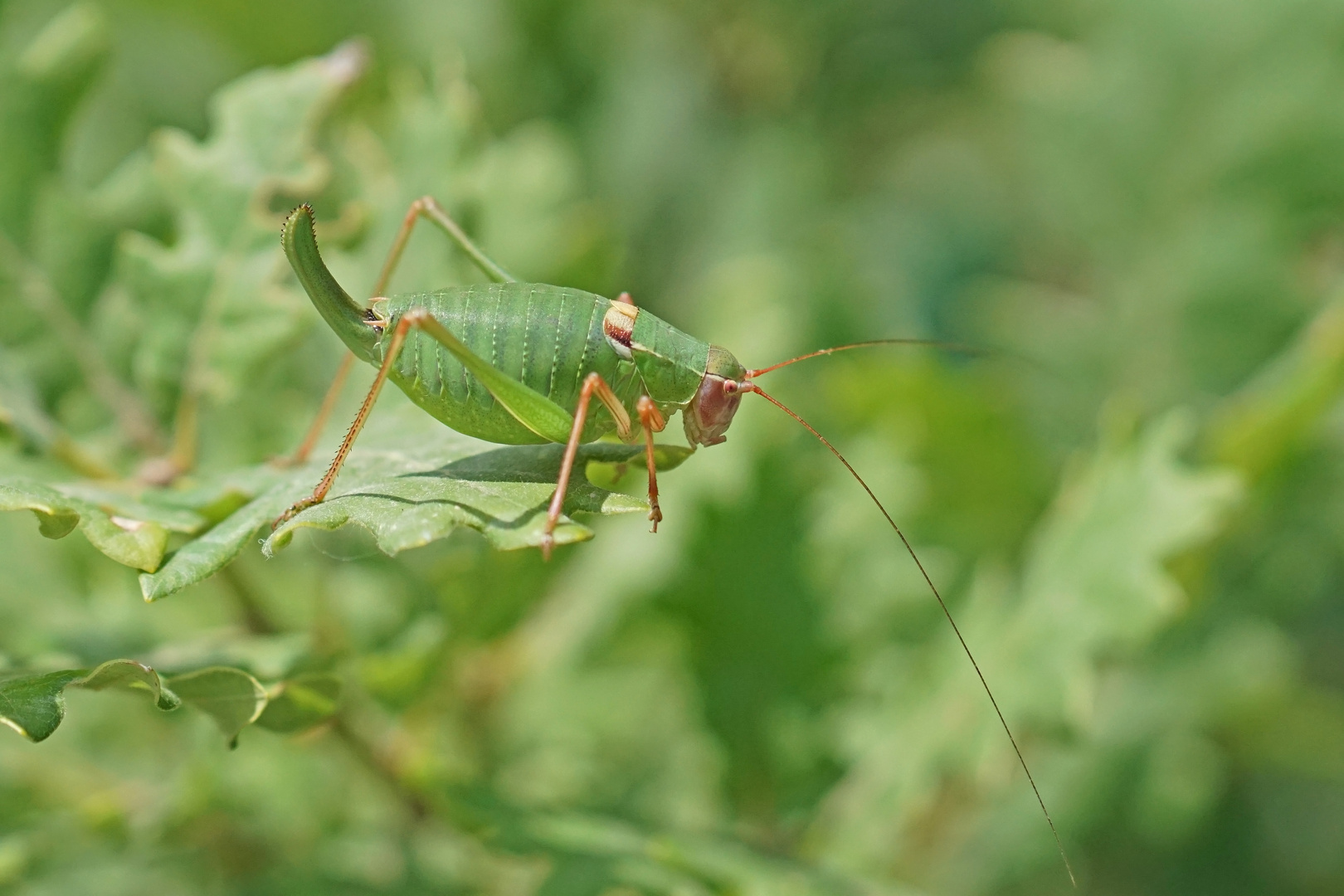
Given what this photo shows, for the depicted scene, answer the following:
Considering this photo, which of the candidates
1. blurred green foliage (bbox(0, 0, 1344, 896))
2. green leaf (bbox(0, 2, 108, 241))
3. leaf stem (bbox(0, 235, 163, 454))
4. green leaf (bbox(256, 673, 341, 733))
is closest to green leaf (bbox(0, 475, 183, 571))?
blurred green foliage (bbox(0, 0, 1344, 896))

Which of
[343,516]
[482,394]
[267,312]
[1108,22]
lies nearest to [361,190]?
[267,312]

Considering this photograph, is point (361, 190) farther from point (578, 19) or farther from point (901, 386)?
point (578, 19)

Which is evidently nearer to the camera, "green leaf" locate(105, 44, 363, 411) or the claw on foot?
the claw on foot

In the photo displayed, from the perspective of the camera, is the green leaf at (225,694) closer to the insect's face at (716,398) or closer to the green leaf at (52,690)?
the green leaf at (52,690)

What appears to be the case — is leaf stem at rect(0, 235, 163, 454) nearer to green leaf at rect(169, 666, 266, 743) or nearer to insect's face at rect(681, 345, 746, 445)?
green leaf at rect(169, 666, 266, 743)

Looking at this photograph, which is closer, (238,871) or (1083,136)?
(238,871)

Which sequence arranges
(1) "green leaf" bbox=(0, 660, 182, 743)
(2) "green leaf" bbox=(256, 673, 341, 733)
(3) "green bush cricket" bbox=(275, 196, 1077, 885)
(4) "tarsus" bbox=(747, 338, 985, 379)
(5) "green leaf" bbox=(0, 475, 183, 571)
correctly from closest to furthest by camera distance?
(1) "green leaf" bbox=(0, 660, 182, 743), (5) "green leaf" bbox=(0, 475, 183, 571), (2) "green leaf" bbox=(256, 673, 341, 733), (3) "green bush cricket" bbox=(275, 196, 1077, 885), (4) "tarsus" bbox=(747, 338, 985, 379)

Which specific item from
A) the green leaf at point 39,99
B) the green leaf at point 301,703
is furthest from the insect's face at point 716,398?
the green leaf at point 39,99
